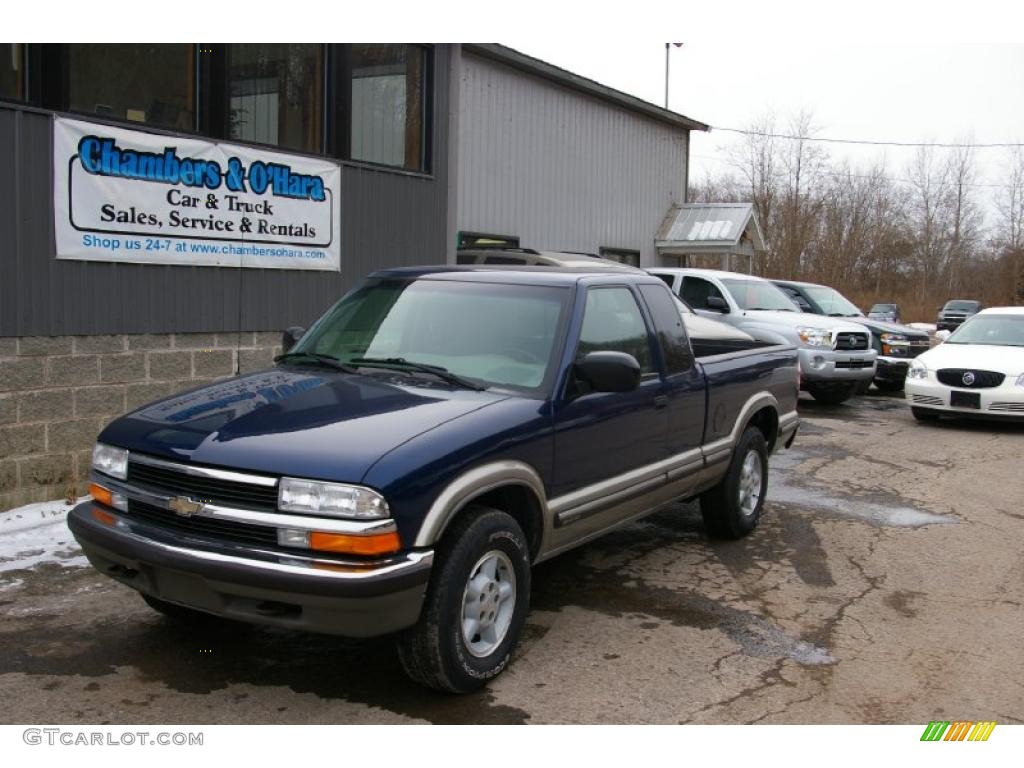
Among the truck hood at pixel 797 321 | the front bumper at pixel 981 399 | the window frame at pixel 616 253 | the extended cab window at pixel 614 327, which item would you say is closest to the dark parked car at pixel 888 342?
the truck hood at pixel 797 321

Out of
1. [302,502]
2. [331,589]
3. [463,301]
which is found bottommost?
[331,589]

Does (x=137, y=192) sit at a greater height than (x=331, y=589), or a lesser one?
greater

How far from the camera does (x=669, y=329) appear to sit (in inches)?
230

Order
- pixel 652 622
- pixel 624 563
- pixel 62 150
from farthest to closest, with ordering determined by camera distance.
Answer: pixel 62 150, pixel 624 563, pixel 652 622

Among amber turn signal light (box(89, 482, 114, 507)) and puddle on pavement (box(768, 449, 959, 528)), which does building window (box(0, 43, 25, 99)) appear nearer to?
amber turn signal light (box(89, 482, 114, 507))

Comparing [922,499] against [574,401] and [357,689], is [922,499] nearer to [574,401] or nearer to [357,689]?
[574,401]

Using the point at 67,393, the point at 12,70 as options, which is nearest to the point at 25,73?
the point at 12,70

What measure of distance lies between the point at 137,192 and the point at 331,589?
5440mm

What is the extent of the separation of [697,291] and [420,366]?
34.8ft

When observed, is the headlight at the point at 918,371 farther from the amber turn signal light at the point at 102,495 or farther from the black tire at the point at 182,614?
the amber turn signal light at the point at 102,495

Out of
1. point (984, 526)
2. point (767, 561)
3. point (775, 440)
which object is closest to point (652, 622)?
point (767, 561)

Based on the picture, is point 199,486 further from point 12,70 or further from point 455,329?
point 12,70

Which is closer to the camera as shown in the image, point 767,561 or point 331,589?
point 331,589

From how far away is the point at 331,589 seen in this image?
350cm
